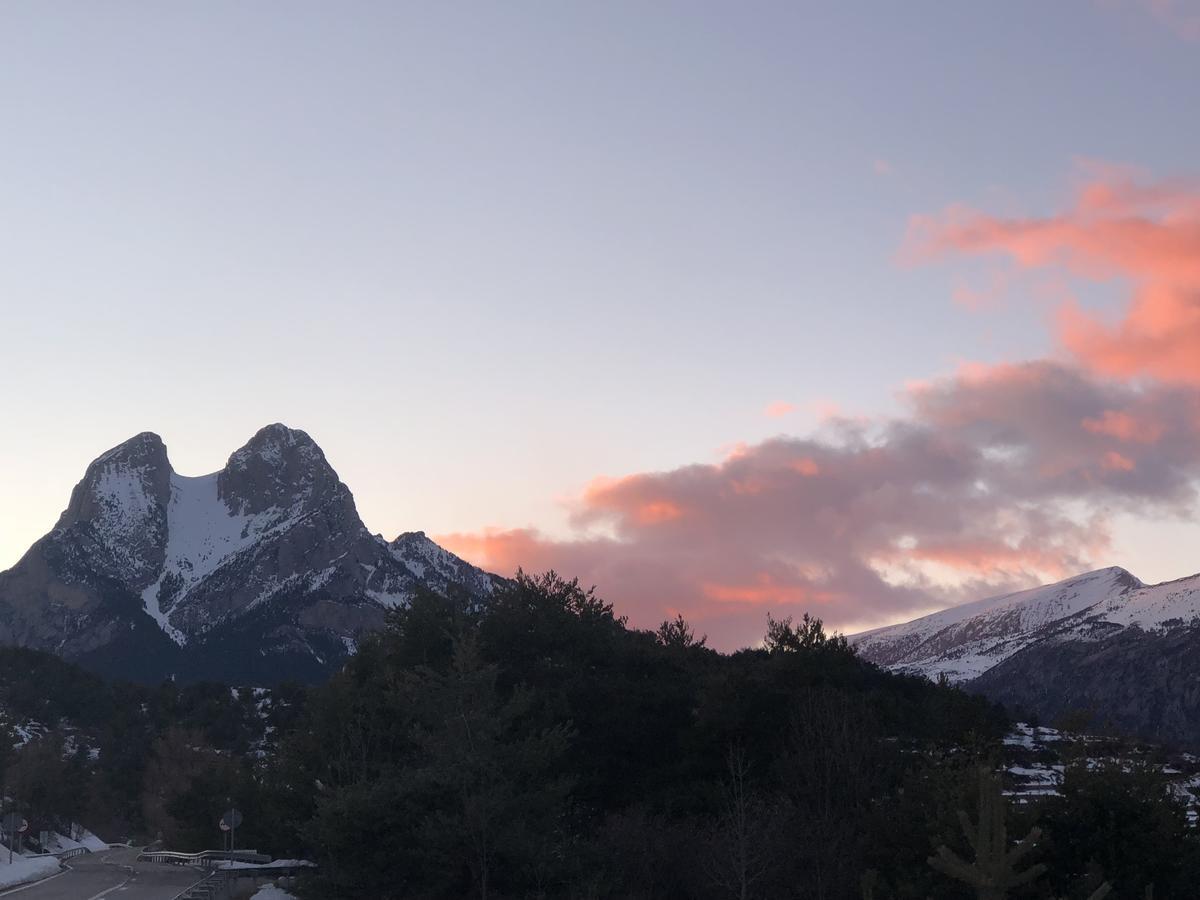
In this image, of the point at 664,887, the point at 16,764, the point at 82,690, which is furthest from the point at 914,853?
the point at 82,690

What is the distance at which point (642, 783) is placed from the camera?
47625 mm

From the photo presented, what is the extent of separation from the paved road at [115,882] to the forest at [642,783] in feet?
14.7

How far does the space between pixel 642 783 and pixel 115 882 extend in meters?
22.1

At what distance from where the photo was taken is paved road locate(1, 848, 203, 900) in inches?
1721

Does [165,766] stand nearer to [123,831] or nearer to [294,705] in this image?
[123,831]

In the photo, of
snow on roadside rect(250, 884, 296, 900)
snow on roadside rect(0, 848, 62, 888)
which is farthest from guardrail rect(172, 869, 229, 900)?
snow on roadside rect(0, 848, 62, 888)

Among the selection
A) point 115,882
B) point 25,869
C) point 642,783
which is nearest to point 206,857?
point 25,869

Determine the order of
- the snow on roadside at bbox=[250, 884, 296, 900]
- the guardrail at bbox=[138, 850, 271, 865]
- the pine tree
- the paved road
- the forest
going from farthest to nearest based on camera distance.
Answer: the guardrail at bbox=[138, 850, 271, 865]
the paved road
the snow on roadside at bbox=[250, 884, 296, 900]
the forest
the pine tree

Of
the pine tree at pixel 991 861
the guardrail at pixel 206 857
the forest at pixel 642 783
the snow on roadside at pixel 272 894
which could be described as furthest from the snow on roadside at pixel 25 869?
the pine tree at pixel 991 861

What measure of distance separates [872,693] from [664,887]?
2198 cm

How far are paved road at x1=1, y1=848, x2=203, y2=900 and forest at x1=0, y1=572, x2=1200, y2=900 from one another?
14.7 ft

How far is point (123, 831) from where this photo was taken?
4417 inches

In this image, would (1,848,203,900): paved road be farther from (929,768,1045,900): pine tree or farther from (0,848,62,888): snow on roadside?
(929,768,1045,900): pine tree

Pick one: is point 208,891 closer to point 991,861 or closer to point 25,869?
point 25,869
